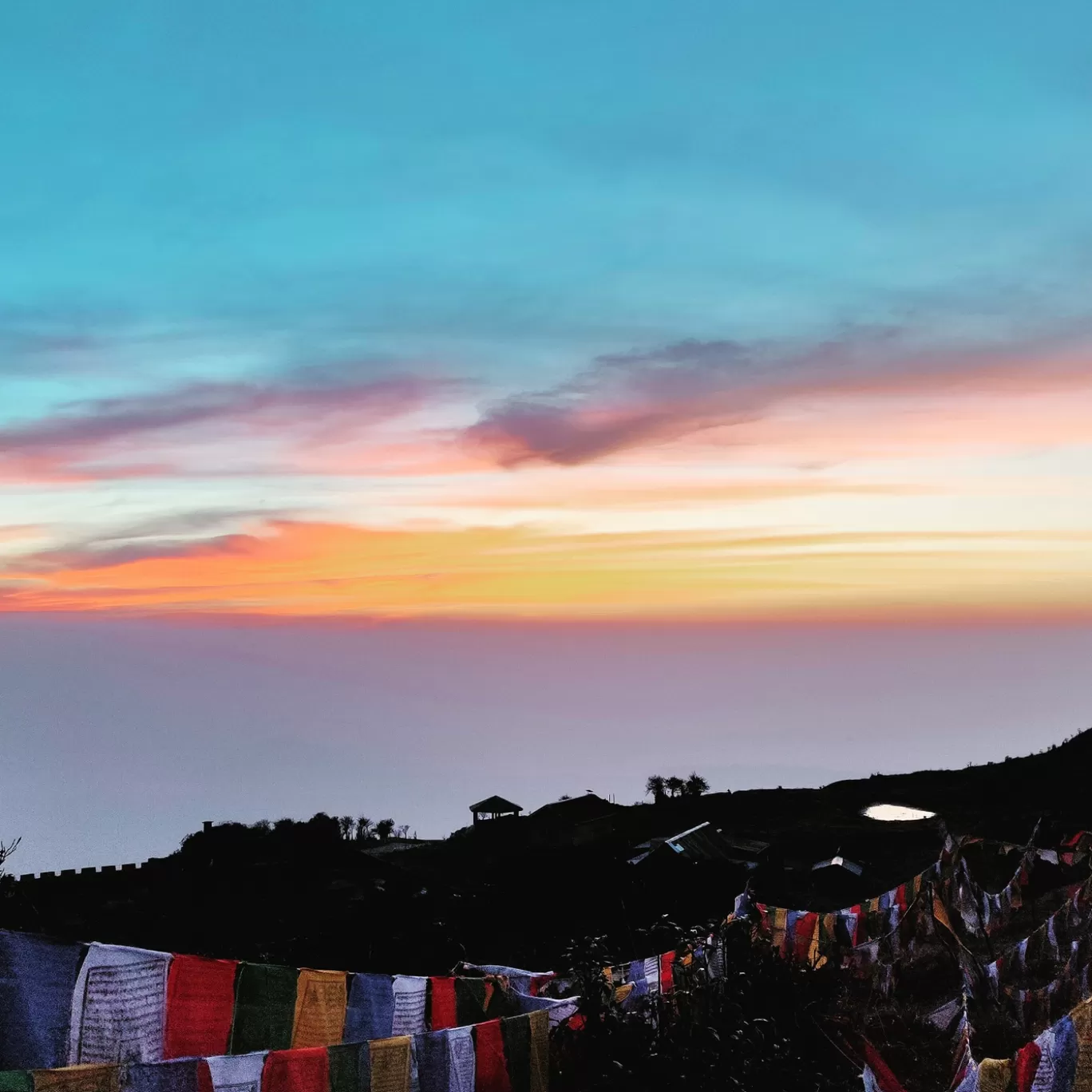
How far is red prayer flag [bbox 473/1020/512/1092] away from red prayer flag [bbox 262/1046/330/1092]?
1.66 meters

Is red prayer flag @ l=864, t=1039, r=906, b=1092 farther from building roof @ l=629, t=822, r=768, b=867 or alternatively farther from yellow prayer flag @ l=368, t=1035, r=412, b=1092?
building roof @ l=629, t=822, r=768, b=867

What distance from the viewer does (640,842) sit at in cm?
4659

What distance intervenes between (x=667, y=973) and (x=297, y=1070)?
242 inches

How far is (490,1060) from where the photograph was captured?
36.4 feet

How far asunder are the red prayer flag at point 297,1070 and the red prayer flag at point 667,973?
16.7 feet

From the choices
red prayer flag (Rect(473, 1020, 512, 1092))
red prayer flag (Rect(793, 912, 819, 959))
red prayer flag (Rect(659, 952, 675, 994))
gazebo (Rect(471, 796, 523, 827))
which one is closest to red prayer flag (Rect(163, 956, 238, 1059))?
red prayer flag (Rect(473, 1020, 512, 1092))

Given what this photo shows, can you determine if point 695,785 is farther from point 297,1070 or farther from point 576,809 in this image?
point 297,1070

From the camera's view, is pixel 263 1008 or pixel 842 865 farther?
pixel 842 865

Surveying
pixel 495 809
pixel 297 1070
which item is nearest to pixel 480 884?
pixel 495 809

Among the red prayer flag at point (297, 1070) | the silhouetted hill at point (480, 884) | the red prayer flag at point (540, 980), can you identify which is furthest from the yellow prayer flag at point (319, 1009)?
the silhouetted hill at point (480, 884)

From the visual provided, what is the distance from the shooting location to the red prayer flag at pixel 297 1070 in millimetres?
9328

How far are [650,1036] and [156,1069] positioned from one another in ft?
17.6

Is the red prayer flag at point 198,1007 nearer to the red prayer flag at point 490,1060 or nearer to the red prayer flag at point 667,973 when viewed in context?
the red prayer flag at point 490,1060

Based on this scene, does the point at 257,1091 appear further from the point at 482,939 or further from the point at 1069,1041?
the point at 482,939
